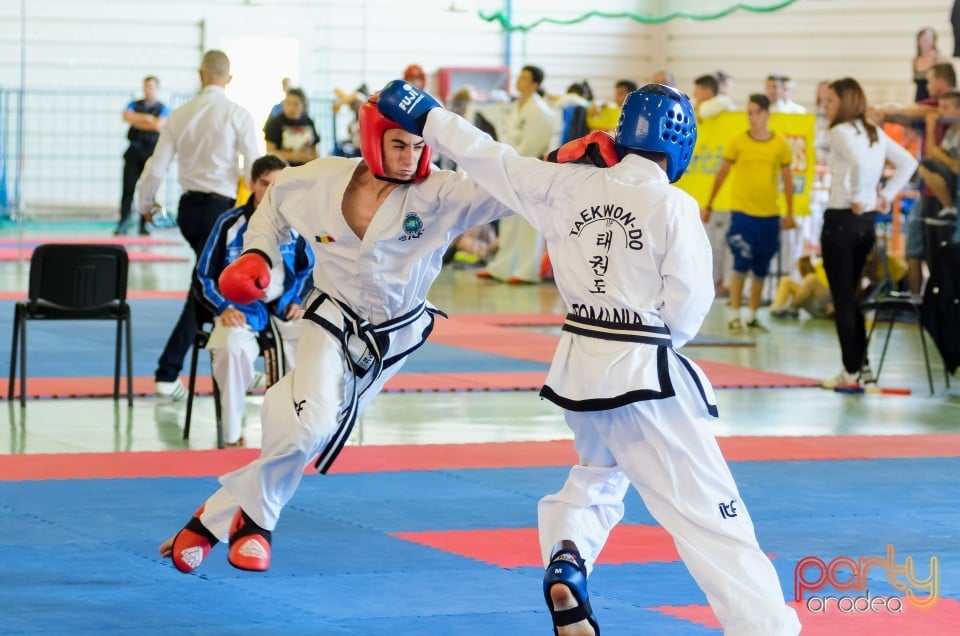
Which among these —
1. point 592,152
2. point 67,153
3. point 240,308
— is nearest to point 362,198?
point 592,152

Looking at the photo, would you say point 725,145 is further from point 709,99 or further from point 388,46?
point 388,46

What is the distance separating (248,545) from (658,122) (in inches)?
66.7

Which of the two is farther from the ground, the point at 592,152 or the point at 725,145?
the point at 725,145

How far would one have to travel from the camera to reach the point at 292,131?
13.1 metres

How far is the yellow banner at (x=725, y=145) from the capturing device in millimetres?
13703

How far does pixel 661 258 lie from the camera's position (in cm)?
405

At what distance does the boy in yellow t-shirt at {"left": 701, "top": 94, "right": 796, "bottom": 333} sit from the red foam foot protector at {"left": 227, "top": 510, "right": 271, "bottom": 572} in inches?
323

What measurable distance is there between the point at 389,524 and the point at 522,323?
685 centimetres

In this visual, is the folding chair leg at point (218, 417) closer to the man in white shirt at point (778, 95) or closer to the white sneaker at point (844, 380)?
the white sneaker at point (844, 380)

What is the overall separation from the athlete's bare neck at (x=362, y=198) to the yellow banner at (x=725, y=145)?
29.4 feet

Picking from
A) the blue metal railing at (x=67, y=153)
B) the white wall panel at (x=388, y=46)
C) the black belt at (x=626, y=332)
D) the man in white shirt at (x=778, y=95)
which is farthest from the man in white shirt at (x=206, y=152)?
the blue metal railing at (x=67, y=153)

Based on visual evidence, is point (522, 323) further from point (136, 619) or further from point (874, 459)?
point (136, 619)

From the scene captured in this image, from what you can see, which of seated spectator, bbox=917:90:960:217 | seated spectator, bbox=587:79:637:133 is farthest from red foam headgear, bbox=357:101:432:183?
seated spectator, bbox=587:79:637:133

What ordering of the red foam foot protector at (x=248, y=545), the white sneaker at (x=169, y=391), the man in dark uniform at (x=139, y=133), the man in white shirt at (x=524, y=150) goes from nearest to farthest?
the red foam foot protector at (x=248, y=545), the white sneaker at (x=169, y=391), the man in white shirt at (x=524, y=150), the man in dark uniform at (x=139, y=133)
